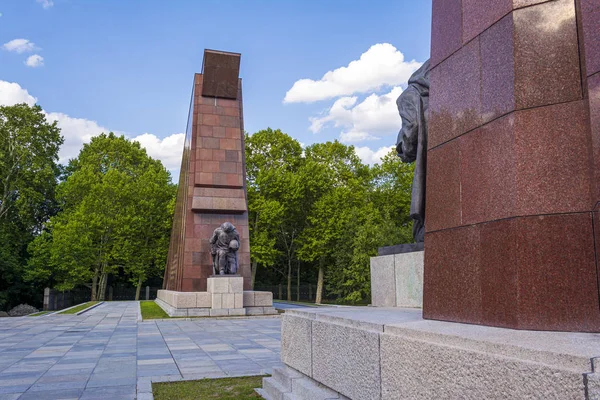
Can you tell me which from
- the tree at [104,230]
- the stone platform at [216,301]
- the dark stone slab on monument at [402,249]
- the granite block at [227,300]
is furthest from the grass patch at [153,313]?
the tree at [104,230]

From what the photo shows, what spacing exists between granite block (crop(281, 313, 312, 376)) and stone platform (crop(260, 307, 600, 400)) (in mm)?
20

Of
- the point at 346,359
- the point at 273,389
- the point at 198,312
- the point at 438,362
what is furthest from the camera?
the point at 198,312

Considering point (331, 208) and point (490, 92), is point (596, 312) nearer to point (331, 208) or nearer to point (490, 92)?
point (490, 92)

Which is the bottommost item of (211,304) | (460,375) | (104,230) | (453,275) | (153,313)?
(153,313)

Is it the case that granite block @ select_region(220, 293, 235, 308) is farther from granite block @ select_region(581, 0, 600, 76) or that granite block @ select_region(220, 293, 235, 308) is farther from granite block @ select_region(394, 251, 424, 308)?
granite block @ select_region(581, 0, 600, 76)

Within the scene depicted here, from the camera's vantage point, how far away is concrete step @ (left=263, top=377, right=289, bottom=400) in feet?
18.2

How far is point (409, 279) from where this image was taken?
6.32 meters

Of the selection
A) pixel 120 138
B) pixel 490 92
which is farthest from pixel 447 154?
pixel 120 138

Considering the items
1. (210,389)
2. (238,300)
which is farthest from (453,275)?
A: (238,300)

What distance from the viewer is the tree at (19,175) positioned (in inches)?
1449

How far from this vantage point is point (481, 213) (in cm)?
392

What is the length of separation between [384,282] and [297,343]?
1.88 meters

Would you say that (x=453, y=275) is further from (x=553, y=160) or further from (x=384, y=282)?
(x=384, y=282)

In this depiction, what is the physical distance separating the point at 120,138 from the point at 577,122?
151 ft
